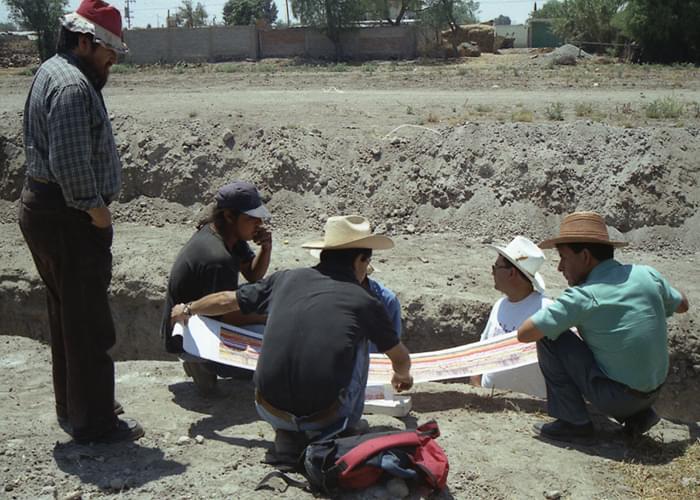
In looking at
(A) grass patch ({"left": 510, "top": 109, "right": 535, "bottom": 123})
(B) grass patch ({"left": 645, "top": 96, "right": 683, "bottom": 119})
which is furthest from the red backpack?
(B) grass patch ({"left": 645, "top": 96, "right": 683, "bottom": 119})

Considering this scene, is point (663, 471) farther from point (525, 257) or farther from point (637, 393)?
point (525, 257)

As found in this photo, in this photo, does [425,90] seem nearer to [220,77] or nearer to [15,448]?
[220,77]

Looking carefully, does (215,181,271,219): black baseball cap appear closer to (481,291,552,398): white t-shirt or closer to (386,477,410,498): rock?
(481,291,552,398): white t-shirt

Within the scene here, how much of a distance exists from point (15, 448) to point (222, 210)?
6.36 feet

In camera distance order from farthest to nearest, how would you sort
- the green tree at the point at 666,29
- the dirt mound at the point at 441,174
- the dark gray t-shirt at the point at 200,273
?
the green tree at the point at 666,29 < the dirt mound at the point at 441,174 < the dark gray t-shirt at the point at 200,273

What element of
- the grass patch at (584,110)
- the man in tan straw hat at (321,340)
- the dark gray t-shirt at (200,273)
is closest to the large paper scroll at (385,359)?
the dark gray t-shirt at (200,273)

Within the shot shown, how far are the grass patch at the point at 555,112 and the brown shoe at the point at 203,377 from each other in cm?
818

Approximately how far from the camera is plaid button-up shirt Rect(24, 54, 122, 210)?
392 centimetres

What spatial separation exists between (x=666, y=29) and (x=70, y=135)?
1043 inches

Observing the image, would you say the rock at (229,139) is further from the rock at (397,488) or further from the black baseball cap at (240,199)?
the rock at (397,488)

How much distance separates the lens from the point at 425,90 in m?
17.1

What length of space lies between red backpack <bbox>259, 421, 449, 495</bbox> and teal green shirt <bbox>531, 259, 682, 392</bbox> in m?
1.02

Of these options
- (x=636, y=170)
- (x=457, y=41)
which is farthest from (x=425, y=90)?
(x=457, y=41)

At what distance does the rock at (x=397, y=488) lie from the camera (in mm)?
3874
